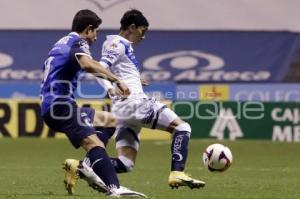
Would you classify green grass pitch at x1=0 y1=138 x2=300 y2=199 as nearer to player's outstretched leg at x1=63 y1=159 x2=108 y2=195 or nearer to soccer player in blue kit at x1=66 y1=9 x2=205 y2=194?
player's outstretched leg at x1=63 y1=159 x2=108 y2=195

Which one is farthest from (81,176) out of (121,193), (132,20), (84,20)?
(132,20)

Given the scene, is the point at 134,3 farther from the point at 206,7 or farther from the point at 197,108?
the point at 197,108

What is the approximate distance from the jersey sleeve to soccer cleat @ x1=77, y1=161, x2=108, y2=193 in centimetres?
121

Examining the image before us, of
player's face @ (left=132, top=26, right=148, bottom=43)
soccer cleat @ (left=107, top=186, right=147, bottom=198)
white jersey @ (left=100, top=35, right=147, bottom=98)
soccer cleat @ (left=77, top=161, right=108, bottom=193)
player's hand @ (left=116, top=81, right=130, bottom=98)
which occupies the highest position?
player's face @ (left=132, top=26, right=148, bottom=43)

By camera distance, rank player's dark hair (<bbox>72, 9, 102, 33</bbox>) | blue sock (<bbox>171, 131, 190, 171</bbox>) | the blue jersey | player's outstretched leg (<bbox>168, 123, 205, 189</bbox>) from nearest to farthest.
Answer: the blue jersey → player's dark hair (<bbox>72, 9, 102, 33</bbox>) → player's outstretched leg (<bbox>168, 123, 205, 189</bbox>) → blue sock (<bbox>171, 131, 190, 171</bbox>)

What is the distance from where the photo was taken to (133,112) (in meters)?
10.2

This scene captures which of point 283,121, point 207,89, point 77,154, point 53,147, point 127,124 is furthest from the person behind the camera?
point 207,89

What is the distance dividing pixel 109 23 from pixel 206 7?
117 inches

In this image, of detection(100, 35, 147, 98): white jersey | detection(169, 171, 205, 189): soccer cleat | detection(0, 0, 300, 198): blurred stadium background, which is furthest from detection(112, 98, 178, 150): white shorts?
detection(0, 0, 300, 198): blurred stadium background

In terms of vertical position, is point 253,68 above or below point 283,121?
above

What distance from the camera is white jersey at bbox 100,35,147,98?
33.7 ft

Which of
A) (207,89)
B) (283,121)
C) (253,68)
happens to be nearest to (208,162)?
(283,121)

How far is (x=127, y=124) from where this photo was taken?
10477 millimetres

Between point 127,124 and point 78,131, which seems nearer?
point 78,131
